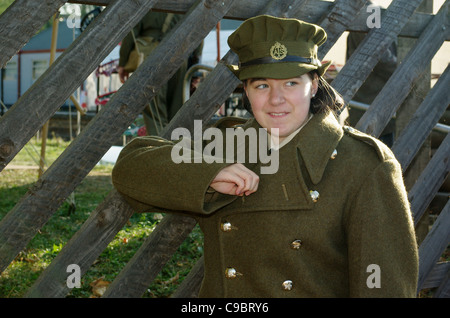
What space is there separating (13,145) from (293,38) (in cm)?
110

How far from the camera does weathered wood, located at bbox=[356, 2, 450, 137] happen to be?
3.21m

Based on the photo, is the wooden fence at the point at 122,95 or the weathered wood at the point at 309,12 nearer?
the wooden fence at the point at 122,95

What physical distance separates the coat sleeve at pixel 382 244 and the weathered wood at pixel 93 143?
1040mm

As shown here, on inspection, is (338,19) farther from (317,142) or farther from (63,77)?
(63,77)

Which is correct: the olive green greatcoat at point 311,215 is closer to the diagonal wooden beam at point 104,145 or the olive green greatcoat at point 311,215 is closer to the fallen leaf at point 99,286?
the diagonal wooden beam at point 104,145

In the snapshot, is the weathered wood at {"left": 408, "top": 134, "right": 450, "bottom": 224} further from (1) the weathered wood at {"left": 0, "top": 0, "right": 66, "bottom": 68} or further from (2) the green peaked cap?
(1) the weathered wood at {"left": 0, "top": 0, "right": 66, "bottom": 68}

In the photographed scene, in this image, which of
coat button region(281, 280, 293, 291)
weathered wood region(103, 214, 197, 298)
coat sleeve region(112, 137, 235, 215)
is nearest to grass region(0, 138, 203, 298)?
weathered wood region(103, 214, 197, 298)

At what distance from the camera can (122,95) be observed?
2.49 meters

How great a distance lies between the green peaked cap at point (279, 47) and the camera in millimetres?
2102

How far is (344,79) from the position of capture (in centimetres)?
310

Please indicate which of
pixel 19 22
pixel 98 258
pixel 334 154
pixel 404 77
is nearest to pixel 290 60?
pixel 334 154

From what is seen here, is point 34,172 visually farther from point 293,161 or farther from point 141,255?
point 293,161

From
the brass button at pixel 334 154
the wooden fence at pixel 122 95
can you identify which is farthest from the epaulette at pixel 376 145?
the wooden fence at pixel 122 95

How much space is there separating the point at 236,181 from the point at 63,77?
818mm
